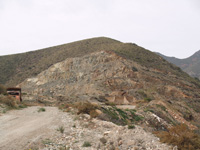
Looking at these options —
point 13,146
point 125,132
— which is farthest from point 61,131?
point 125,132

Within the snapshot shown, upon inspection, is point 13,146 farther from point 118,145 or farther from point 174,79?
point 174,79

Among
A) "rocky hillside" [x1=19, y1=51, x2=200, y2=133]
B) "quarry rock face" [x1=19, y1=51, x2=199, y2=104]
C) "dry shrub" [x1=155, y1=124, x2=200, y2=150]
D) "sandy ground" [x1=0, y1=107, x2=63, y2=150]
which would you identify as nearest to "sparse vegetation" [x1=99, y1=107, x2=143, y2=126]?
"sandy ground" [x1=0, y1=107, x2=63, y2=150]

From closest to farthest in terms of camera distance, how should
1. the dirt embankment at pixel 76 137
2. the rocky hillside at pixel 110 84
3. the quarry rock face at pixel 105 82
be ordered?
the dirt embankment at pixel 76 137, the rocky hillside at pixel 110 84, the quarry rock face at pixel 105 82

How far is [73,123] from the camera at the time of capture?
9.84 meters

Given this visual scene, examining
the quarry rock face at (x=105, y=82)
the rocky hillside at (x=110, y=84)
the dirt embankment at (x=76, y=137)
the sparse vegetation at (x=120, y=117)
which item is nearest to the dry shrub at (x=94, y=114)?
the sparse vegetation at (x=120, y=117)

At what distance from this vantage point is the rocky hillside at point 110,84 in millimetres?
28938

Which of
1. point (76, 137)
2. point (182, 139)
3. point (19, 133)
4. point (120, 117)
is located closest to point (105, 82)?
point (120, 117)

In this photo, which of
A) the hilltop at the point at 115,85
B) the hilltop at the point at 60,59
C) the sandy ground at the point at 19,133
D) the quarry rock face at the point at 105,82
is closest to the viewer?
the sandy ground at the point at 19,133

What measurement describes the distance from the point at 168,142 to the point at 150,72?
103ft

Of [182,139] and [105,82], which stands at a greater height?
[182,139]

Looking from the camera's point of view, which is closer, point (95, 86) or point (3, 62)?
point (95, 86)

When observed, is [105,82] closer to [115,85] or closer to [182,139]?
[115,85]

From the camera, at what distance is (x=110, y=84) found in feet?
111

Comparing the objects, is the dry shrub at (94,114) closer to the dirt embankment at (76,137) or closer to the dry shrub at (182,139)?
the dirt embankment at (76,137)
